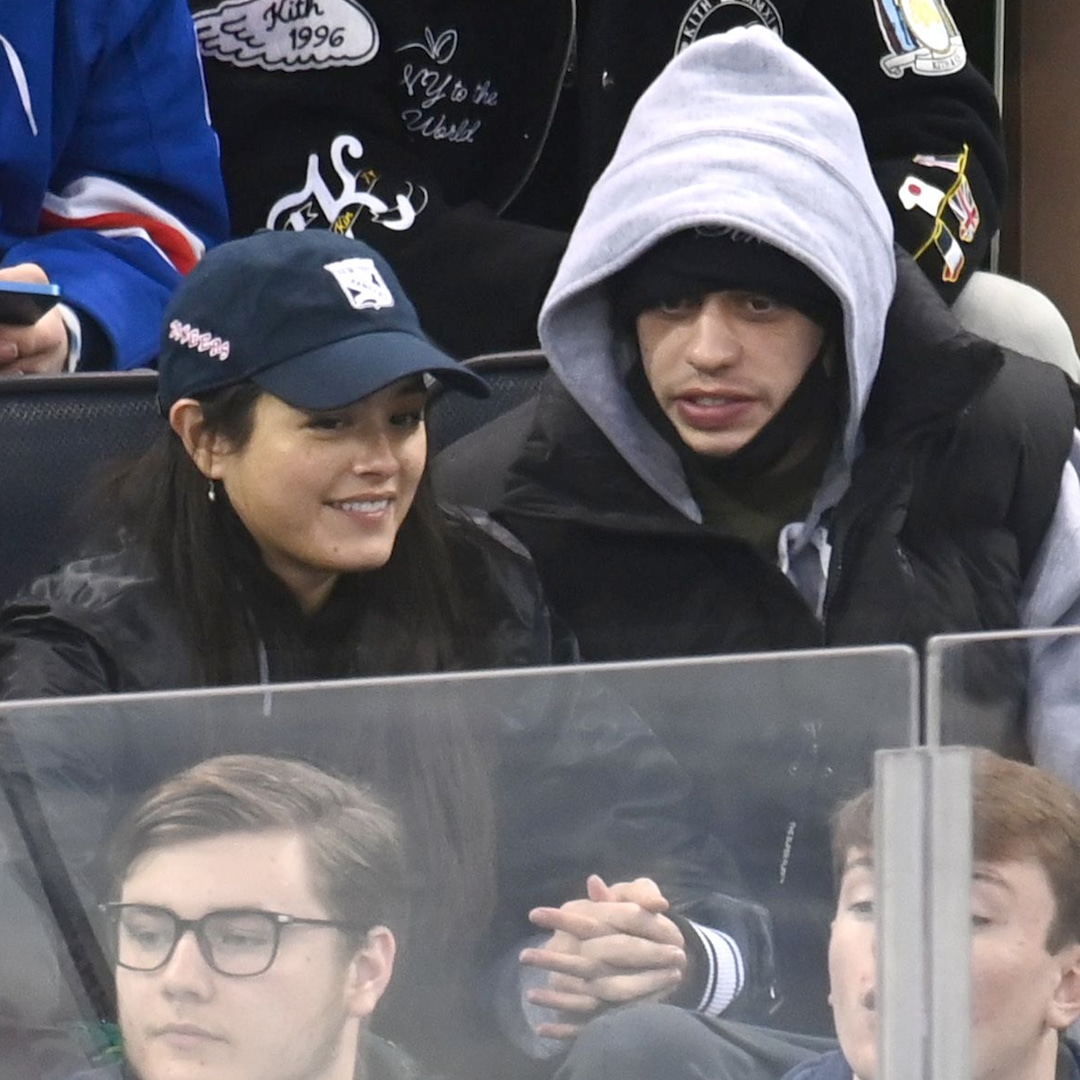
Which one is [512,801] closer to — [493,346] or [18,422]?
[18,422]

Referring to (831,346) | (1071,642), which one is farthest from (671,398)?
(1071,642)

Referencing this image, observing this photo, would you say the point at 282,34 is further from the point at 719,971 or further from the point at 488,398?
the point at 719,971

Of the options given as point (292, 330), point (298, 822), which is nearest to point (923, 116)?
point (292, 330)

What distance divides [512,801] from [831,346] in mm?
1054

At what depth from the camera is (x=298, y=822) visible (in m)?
1.01

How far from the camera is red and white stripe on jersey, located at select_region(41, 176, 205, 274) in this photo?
2137 mm

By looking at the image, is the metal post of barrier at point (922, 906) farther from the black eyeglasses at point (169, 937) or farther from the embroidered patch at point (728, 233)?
the embroidered patch at point (728, 233)

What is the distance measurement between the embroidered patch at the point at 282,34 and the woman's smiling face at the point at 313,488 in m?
0.69

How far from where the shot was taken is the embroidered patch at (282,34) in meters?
2.38

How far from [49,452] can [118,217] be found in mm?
356

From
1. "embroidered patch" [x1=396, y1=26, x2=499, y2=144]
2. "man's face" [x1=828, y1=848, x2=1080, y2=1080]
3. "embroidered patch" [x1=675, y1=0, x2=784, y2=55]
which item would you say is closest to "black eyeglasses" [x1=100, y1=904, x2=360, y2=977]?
"man's face" [x1=828, y1=848, x2=1080, y2=1080]

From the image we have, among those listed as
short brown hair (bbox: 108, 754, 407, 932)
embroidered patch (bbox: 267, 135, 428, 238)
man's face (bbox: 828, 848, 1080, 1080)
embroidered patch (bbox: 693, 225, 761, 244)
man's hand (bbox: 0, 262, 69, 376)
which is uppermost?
embroidered patch (bbox: 267, 135, 428, 238)

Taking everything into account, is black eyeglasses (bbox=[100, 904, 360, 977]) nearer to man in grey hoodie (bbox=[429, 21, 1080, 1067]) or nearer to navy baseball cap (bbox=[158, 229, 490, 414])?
→ navy baseball cap (bbox=[158, 229, 490, 414])

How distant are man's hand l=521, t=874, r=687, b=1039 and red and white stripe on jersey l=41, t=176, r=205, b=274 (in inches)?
48.8
